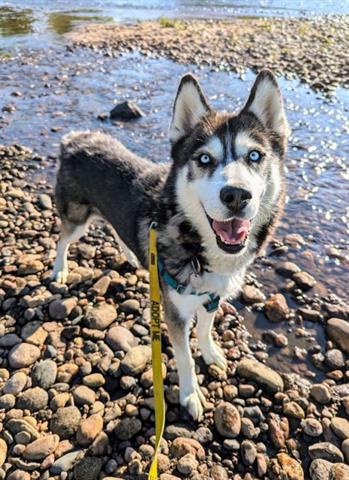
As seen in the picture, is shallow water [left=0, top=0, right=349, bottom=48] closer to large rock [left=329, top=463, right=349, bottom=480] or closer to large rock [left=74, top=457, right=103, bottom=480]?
large rock [left=74, top=457, right=103, bottom=480]

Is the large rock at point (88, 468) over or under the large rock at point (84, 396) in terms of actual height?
over

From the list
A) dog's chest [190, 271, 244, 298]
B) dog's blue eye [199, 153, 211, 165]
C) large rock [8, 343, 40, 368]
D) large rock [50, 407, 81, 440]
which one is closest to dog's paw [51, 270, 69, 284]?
large rock [8, 343, 40, 368]

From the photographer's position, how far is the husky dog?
2834 millimetres

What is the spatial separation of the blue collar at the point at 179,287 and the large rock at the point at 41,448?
1495mm

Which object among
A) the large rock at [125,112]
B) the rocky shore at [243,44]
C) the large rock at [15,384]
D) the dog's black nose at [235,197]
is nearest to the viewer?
the dog's black nose at [235,197]

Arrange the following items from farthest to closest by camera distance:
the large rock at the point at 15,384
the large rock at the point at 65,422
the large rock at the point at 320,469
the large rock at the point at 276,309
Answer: the large rock at the point at 276,309 → the large rock at the point at 15,384 → the large rock at the point at 65,422 → the large rock at the point at 320,469

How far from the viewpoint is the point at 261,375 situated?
363 centimetres

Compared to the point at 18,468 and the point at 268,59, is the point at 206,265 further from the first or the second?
the point at 268,59

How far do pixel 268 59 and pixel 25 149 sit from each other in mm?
9976

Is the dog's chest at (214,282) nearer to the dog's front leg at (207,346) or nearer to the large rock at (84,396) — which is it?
the dog's front leg at (207,346)

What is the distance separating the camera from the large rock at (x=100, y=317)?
4.10 meters

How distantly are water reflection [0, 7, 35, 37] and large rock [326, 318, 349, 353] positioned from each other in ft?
57.5

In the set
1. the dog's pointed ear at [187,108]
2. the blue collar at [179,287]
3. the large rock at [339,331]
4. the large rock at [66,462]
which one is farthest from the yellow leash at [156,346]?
the large rock at [339,331]

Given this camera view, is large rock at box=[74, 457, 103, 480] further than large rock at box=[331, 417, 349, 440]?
No
